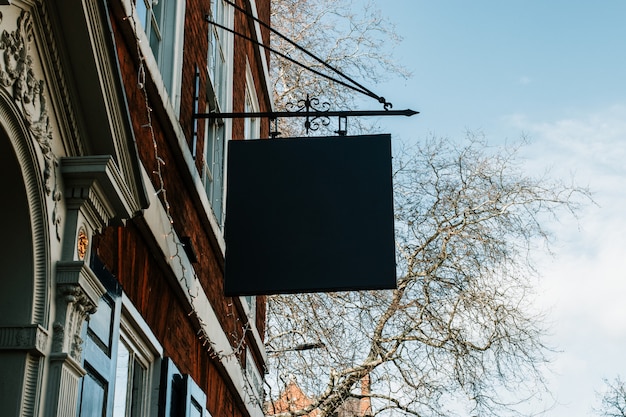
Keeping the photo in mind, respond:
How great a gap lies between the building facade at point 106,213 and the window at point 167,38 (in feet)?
0.04

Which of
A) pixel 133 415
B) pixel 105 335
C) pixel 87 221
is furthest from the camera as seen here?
pixel 133 415

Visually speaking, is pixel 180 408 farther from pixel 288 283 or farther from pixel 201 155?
pixel 201 155

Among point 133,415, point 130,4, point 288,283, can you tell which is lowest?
point 133,415

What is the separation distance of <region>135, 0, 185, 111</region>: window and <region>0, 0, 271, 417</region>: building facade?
12 mm

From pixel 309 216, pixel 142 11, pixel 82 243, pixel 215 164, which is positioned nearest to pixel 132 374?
pixel 309 216

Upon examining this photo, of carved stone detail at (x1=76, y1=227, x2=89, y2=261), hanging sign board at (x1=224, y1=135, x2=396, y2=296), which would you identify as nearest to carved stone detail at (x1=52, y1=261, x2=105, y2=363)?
carved stone detail at (x1=76, y1=227, x2=89, y2=261)

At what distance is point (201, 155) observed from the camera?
9.07 metres

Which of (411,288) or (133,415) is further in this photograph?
(411,288)

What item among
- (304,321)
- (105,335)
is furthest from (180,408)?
(304,321)

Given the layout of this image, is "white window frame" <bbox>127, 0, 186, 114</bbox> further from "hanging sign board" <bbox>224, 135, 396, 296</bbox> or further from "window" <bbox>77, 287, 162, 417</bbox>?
"window" <bbox>77, 287, 162, 417</bbox>

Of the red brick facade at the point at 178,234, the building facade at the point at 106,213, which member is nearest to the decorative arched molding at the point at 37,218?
the building facade at the point at 106,213

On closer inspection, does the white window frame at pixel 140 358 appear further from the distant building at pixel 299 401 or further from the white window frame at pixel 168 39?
the distant building at pixel 299 401

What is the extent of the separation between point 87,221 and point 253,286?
2.46 metres

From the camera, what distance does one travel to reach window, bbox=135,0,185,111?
782 centimetres
